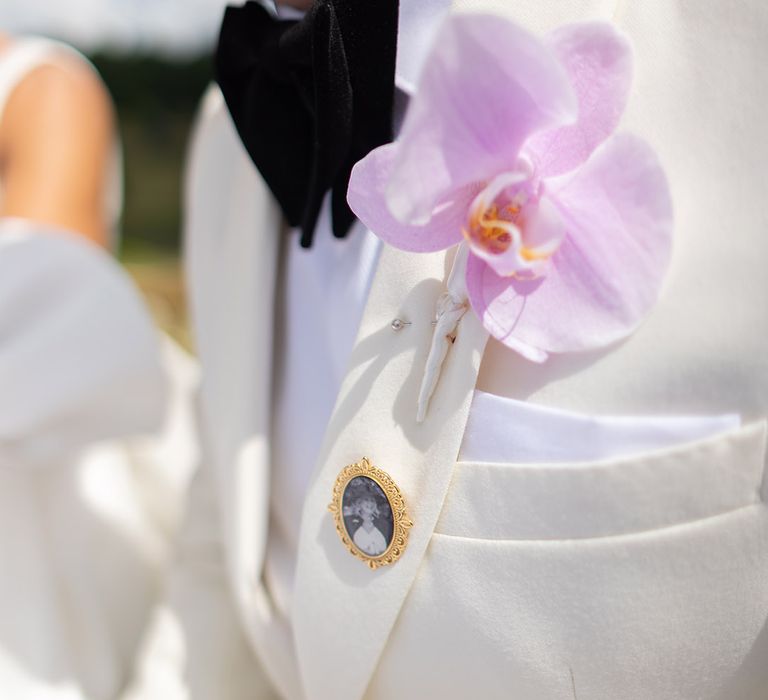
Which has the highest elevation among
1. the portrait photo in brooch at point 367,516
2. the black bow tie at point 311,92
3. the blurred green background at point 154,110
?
the black bow tie at point 311,92

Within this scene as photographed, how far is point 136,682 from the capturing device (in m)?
0.86

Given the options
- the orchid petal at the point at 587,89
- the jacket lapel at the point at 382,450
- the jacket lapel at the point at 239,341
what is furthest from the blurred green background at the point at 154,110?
the orchid petal at the point at 587,89

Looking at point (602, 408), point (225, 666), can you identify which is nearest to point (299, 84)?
point (602, 408)

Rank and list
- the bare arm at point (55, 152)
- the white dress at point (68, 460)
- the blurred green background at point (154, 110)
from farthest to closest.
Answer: the blurred green background at point (154, 110) → the bare arm at point (55, 152) → the white dress at point (68, 460)

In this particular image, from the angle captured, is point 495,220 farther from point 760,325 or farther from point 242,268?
point 242,268

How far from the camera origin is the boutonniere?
42 cm

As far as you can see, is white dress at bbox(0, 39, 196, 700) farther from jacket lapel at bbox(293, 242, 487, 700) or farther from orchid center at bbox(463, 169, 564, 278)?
orchid center at bbox(463, 169, 564, 278)

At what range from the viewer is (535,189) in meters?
0.47

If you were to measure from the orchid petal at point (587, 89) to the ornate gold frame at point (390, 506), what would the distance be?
0.21 m

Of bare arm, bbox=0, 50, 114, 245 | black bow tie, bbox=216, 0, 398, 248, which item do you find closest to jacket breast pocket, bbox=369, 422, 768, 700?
black bow tie, bbox=216, 0, 398, 248

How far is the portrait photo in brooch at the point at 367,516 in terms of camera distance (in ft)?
1.79

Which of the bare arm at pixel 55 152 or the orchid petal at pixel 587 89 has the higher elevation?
the orchid petal at pixel 587 89

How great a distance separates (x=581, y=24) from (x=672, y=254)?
0.46 ft

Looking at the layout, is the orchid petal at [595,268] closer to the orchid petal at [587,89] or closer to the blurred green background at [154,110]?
the orchid petal at [587,89]
